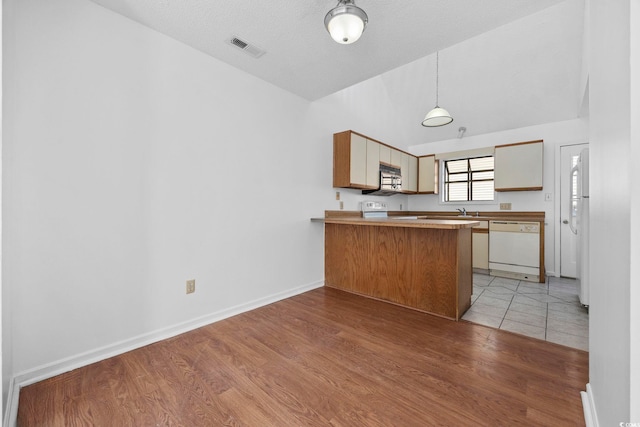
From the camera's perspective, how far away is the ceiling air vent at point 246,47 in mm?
2170

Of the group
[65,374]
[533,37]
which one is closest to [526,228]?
[533,37]

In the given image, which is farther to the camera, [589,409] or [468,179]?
[468,179]

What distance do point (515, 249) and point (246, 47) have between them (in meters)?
4.21

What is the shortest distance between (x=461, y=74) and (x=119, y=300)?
4.98 metres

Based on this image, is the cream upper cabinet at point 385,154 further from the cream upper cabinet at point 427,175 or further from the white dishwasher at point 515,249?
the white dishwasher at point 515,249

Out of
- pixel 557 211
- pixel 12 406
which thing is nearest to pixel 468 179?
pixel 557 211

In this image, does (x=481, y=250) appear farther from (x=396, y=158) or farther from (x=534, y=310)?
(x=396, y=158)

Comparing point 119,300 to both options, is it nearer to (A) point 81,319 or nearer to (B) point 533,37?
(A) point 81,319

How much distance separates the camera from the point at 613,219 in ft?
3.02

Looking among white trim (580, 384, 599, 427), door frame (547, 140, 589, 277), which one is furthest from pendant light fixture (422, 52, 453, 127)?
white trim (580, 384, 599, 427)

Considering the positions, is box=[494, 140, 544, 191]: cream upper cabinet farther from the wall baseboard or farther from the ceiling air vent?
the wall baseboard

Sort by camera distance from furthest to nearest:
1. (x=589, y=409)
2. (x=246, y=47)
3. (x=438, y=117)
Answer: (x=438, y=117)
(x=246, y=47)
(x=589, y=409)

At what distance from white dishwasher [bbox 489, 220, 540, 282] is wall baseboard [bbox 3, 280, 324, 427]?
11.3ft

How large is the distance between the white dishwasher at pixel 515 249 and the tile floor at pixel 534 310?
182 mm
